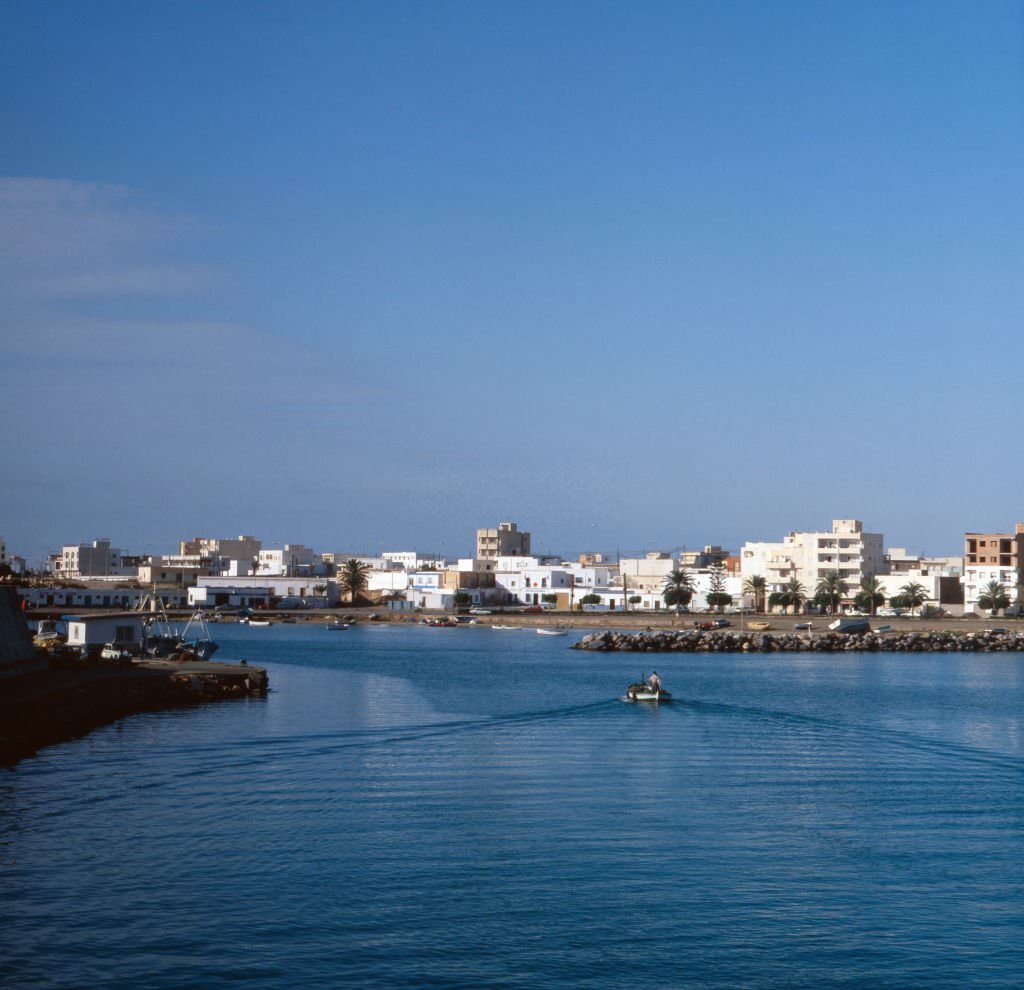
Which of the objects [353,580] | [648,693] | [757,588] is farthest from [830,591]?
[648,693]

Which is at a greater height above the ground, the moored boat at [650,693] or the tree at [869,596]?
the tree at [869,596]

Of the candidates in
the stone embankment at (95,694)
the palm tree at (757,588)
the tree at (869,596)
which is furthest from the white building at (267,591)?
the stone embankment at (95,694)

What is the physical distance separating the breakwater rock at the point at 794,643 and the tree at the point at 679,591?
35205mm

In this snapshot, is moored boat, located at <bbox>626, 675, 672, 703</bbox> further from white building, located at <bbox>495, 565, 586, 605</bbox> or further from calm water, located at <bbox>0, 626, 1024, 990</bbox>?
white building, located at <bbox>495, 565, 586, 605</bbox>

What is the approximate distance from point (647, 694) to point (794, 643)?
4979cm

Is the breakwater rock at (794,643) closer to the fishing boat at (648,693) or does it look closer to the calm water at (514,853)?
the fishing boat at (648,693)

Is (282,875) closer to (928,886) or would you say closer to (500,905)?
(500,905)

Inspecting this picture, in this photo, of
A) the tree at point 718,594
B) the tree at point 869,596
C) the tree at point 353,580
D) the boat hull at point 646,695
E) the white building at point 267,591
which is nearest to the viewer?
the boat hull at point 646,695

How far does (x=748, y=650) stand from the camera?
98188 millimetres

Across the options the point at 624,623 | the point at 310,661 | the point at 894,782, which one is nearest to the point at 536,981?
the point at 894,782

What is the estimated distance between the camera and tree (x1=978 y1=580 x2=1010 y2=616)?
119m

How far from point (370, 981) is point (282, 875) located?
5.80 meters

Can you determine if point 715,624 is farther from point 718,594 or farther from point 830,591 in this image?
point 718,594

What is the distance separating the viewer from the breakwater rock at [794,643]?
324 feet
